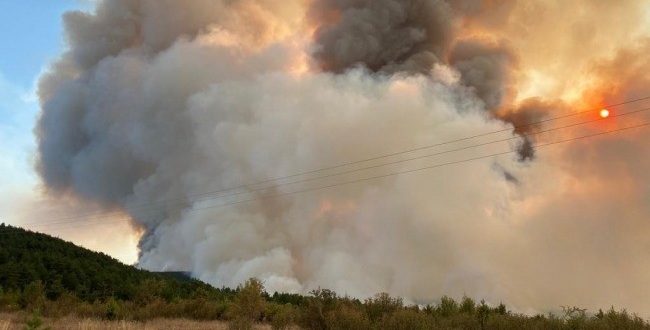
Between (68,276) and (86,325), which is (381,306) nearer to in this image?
(86,325)

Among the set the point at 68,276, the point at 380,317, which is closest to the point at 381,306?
the point at 380,317

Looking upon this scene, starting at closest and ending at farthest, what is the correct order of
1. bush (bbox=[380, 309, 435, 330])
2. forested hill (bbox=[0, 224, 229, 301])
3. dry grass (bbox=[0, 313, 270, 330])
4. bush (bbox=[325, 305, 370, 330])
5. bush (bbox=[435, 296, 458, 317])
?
bush (bbox=[380, 309, 435, 330]) < bush (bbox=[325, 305, 370, 330]) < dry grass (bbox=[0, 313, 270, 330]) < bush (bbox=[435, 296, 458, 317]) < forested hill (bbox=[0, 224, 229, 301])

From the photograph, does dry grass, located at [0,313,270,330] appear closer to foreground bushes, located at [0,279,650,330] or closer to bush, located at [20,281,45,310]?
foreground bushes, located at [0,279,650,330]

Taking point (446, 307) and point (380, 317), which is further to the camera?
point (446, 307)

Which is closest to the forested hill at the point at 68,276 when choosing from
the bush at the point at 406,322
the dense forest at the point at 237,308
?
the dense forest at the point at 237,308

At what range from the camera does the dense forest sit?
55.2ft

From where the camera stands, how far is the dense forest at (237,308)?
1683 cm

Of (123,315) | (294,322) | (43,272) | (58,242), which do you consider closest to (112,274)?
(43,272)

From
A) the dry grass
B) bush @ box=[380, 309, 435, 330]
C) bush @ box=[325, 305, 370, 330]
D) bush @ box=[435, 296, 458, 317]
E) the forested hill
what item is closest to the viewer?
bush @ box=[380, 309, 435, 330]

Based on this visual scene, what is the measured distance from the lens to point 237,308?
18953 mm

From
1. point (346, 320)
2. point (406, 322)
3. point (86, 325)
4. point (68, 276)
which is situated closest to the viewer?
point (406, 322)

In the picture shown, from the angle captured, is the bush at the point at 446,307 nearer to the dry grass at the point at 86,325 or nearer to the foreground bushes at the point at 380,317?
the foreground bushes at the point at 380,317

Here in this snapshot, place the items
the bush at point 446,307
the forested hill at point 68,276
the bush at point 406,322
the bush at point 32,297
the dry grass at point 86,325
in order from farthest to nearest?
the forested hill at point 68,276, the bush at point 32,297, the bush at point 446,307, the dry grass at point 86,325, the bush at point 406,322

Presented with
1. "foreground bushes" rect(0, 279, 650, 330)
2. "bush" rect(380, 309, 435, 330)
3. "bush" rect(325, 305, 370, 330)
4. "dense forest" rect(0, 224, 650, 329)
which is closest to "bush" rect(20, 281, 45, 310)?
"dense forest" rect(0, 224, 650, 329)
